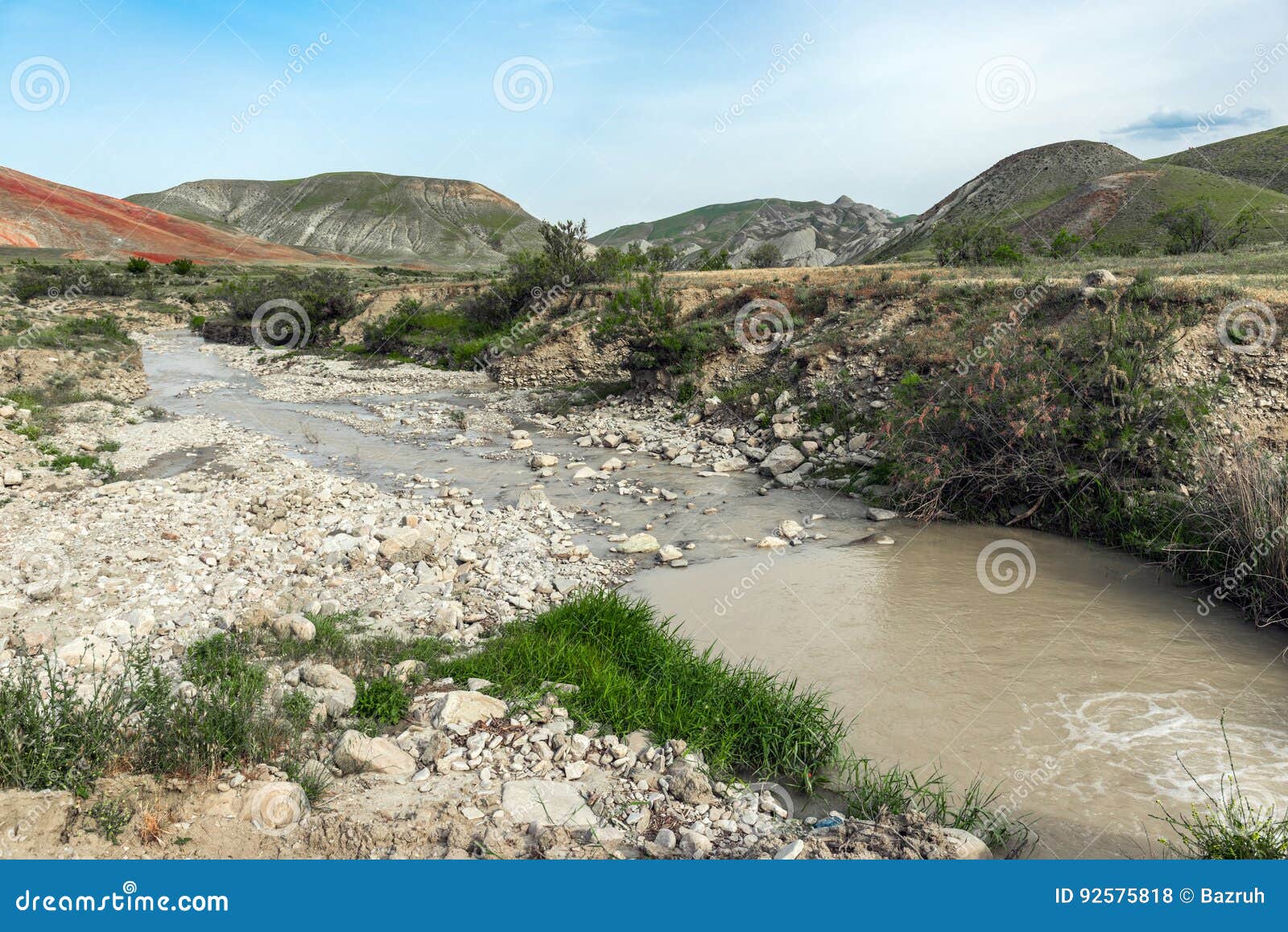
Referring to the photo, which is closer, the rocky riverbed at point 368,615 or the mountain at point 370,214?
the rocky riverbed at point 368,615

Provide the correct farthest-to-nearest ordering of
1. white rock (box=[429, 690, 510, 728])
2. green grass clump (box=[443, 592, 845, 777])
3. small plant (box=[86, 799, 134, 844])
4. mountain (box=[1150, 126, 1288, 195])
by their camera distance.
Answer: mountain (box=[1150, 126, 1288, 195]), green grass clump (box=[443, 592, 845, 777]), white rock (box=[429, 690, 510, 728]), small plant (box=[86, 799, 134, 844])

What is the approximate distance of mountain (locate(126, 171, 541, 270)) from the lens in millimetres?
124562

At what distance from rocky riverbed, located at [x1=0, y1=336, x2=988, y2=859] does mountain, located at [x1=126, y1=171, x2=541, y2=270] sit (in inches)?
4192

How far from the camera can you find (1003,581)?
8.27 metres

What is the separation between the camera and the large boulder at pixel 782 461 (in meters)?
12.6

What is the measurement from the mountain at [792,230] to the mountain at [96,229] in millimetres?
47570

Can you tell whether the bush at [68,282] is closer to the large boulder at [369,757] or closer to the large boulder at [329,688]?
the large boulder at [329,688]

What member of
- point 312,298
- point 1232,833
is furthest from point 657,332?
point 312,298

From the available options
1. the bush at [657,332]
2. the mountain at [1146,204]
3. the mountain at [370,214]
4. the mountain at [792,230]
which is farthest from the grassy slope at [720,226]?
the bush at [657,332]

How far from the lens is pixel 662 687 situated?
5434mm

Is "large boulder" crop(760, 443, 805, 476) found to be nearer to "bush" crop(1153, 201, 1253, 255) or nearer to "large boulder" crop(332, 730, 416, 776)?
"large boulder" crop(332, 730, 416, 776)

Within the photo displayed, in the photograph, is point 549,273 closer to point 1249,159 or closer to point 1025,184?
point 1025,184

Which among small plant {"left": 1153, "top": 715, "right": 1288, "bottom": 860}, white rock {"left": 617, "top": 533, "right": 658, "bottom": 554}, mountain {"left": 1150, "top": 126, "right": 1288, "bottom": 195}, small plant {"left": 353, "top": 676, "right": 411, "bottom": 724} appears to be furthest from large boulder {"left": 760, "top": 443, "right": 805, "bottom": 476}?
mountain {"left": 1150, "top": 126, "right": 1288, "bottom": 195}

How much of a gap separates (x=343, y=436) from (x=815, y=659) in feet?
42.5
